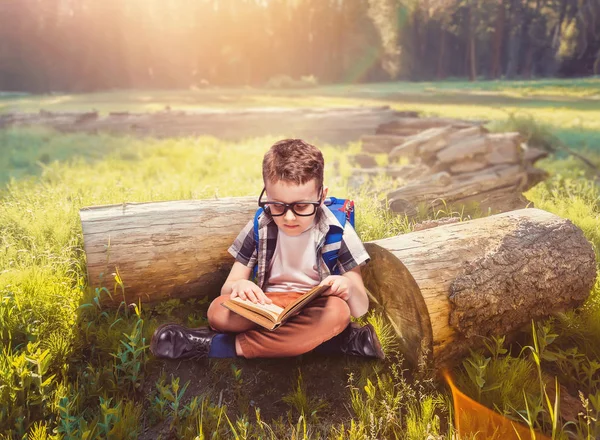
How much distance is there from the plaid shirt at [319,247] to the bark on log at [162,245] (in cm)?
56

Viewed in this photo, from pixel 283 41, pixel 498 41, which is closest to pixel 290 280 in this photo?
pixel 498 41

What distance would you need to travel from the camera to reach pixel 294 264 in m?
2.69

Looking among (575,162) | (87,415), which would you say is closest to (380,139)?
(575,162)

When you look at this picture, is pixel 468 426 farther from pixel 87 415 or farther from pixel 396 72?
pixel 396 72

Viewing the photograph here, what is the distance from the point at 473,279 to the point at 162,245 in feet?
6.47

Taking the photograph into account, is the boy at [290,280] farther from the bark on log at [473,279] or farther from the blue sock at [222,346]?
the bark on log at [473,279]

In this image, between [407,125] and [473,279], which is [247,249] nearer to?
[473,279]

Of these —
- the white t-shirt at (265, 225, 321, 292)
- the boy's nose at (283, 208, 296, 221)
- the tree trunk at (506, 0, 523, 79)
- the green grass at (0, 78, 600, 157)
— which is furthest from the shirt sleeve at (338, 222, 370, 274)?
the tree trunk at (506, 0, 523, 79)

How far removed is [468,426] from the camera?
2.32 metres

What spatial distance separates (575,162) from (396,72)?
127 inches

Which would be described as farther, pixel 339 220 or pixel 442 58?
pixel 442 58

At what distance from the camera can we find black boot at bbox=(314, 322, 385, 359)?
263 cm

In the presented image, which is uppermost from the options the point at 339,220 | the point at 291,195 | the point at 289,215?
the point at 291,195

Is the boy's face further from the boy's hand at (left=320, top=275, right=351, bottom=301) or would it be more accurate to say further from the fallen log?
the fallen log
